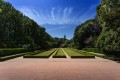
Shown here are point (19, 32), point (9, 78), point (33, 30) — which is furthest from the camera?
point (33, 30)

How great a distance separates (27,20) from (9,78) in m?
60.3

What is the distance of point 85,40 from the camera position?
83250mm

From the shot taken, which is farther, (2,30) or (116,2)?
(2,30)

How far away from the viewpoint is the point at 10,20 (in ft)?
185

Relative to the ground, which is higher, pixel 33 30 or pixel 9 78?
pixel 33 30

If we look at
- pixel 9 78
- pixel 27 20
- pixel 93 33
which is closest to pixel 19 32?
pixel 27 20

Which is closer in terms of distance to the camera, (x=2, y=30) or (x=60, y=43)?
(x=2, y=30)

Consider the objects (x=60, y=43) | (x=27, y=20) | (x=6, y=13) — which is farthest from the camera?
(x=60, y=43)

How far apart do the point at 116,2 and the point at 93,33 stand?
53642 mm

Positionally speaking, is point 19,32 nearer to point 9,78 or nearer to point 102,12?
point 102,12

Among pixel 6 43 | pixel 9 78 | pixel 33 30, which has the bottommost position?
pixel 9 78

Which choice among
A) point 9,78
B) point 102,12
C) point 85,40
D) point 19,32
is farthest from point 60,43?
point 9,78

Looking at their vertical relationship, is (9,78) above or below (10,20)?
below

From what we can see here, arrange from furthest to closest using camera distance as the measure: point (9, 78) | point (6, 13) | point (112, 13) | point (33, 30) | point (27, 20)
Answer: point (33, 30)
point (27, 20)
point (6, 13)
point (112, 13)
point (9, 78)
